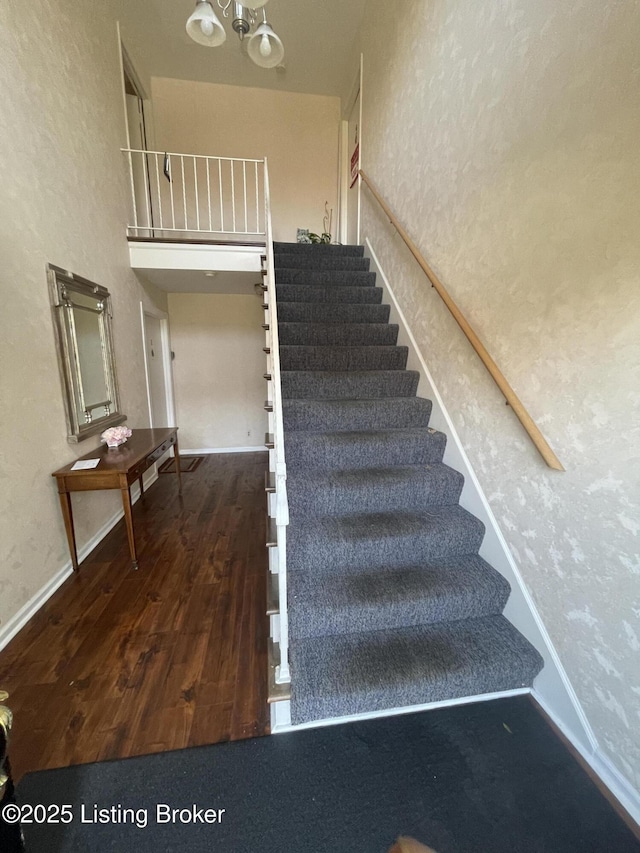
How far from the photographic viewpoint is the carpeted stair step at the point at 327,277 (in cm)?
304

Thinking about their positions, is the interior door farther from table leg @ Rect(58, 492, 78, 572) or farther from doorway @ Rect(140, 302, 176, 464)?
table leg @ Rect(58, 492, 78, 572)

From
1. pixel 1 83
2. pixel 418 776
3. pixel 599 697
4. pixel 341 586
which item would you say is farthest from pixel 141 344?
pixel 599 697

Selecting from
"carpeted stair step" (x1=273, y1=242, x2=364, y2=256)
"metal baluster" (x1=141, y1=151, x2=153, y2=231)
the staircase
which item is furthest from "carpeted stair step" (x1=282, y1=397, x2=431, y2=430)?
"metal baluster" (x1=141, y1=151, x2=153, y2=231)

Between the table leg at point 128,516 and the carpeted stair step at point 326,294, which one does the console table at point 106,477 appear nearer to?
the table leg at point 128,516

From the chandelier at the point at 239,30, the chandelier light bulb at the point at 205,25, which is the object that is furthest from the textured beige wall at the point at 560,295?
the chandelier light bulb at the point at 205,25

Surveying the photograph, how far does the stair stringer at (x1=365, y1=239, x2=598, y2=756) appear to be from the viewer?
3.97 ft

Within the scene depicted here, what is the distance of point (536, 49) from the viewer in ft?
4.29

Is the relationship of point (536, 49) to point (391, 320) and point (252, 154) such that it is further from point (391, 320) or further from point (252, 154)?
point (252, 154)

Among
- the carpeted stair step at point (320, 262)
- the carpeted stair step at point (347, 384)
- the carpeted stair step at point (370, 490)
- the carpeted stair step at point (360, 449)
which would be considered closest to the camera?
the carpeted stair step at point (370, 490)

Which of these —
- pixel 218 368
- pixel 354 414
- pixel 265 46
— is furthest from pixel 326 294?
pixel 218 368

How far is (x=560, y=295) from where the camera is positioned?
123 centimetres

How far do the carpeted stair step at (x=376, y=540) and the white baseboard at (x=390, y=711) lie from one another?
0.52m

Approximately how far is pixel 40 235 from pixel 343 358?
6.40ft

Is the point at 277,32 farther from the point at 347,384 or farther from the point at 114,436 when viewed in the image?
the point at 114,436
